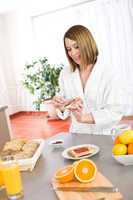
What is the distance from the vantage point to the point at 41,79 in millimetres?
6453

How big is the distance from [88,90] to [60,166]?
67cm

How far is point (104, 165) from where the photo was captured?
1.40 meters

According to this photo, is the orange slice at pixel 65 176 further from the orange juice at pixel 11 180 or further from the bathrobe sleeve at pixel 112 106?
the bathrobe sleeve at pixel 112 106

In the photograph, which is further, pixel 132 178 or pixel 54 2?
pixel 54 2

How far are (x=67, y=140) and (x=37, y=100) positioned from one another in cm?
500

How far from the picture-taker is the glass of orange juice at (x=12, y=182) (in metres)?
1.23

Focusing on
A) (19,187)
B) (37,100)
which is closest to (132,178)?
(19,187)

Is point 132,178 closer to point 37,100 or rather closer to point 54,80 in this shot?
point 54,80

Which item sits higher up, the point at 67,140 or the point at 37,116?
the point at 67,140

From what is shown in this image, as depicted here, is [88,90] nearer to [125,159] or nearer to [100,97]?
[100,97]

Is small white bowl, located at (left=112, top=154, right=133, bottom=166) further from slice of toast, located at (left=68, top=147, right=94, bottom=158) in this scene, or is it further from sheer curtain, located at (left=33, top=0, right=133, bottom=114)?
sheer curtain, located at (left=33, top=0, right=133, bottom=114)

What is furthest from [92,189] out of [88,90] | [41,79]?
[41,79]

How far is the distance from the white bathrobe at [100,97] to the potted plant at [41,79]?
13.8ft

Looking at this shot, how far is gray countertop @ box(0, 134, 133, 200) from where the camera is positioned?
121 centimetres
